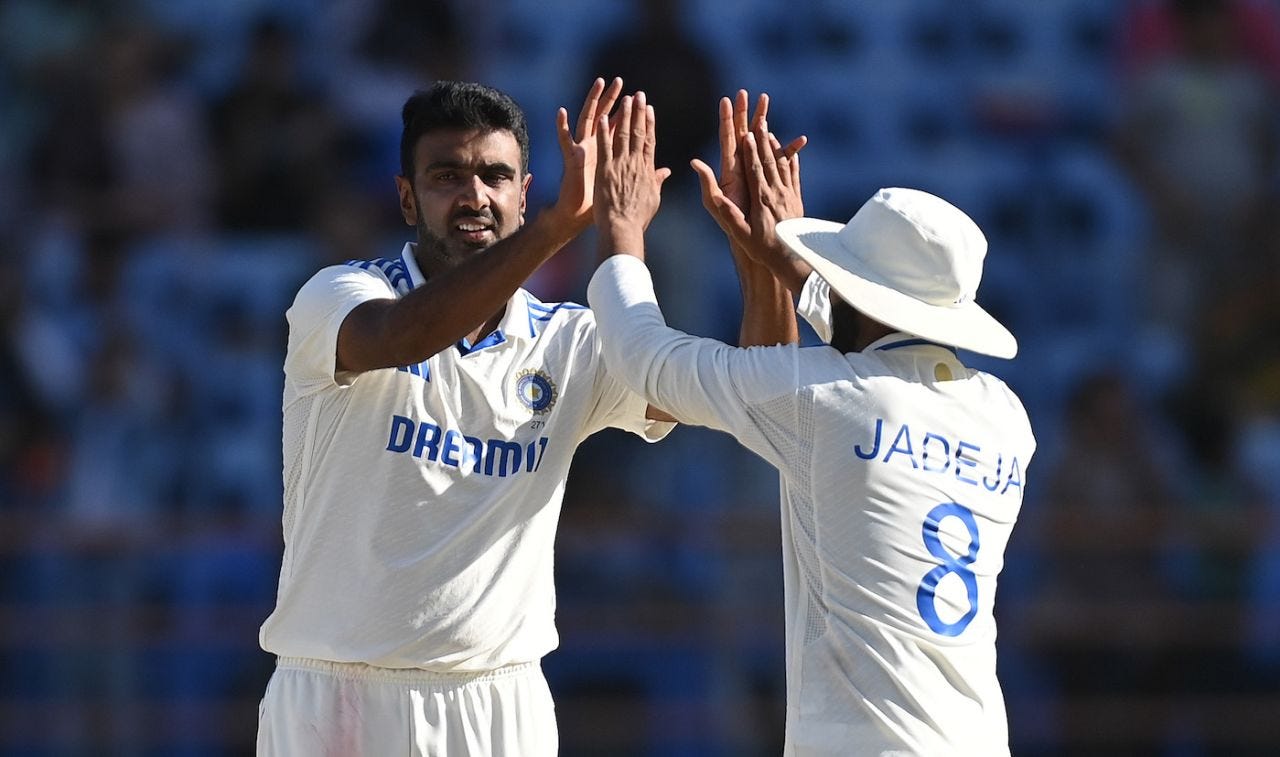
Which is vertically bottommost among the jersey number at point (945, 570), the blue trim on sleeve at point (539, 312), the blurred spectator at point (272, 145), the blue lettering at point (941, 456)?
the jersey number at point (945, 570)

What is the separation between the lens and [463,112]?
430 cm

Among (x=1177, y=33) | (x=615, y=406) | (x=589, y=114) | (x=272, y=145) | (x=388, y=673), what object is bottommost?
(x=388, y=673)

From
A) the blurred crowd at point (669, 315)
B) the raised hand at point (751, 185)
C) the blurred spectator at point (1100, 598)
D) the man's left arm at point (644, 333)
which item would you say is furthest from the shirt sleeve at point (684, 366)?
the blurred spectator at point (1100, 598)

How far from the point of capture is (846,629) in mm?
3746

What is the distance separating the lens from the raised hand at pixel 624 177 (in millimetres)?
4137

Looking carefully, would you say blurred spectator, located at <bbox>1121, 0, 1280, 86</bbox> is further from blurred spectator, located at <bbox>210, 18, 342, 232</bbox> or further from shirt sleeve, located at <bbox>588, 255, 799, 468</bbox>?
shirt sleeve, located at <bbox>588, 255, 799, 468</bbox>

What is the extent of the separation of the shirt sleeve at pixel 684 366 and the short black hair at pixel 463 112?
468 millimetres

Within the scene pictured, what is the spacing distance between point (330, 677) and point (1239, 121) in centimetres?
670

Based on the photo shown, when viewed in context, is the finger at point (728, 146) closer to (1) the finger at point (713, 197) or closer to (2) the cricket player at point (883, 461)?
(1) the finger at point (713, 197)

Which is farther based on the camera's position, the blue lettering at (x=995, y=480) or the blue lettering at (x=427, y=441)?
the blue lettering at (x=427, y=441)

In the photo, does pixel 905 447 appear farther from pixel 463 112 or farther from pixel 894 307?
pixel 463 112

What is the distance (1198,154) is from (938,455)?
621cm

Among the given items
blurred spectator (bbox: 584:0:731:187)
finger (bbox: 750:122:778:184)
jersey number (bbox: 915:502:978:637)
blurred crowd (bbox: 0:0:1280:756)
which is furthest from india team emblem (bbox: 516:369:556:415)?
blurred spectator (bbox: 584:0:731:187)

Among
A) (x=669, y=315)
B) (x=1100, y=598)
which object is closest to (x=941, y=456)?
(x=1100, y=598)
